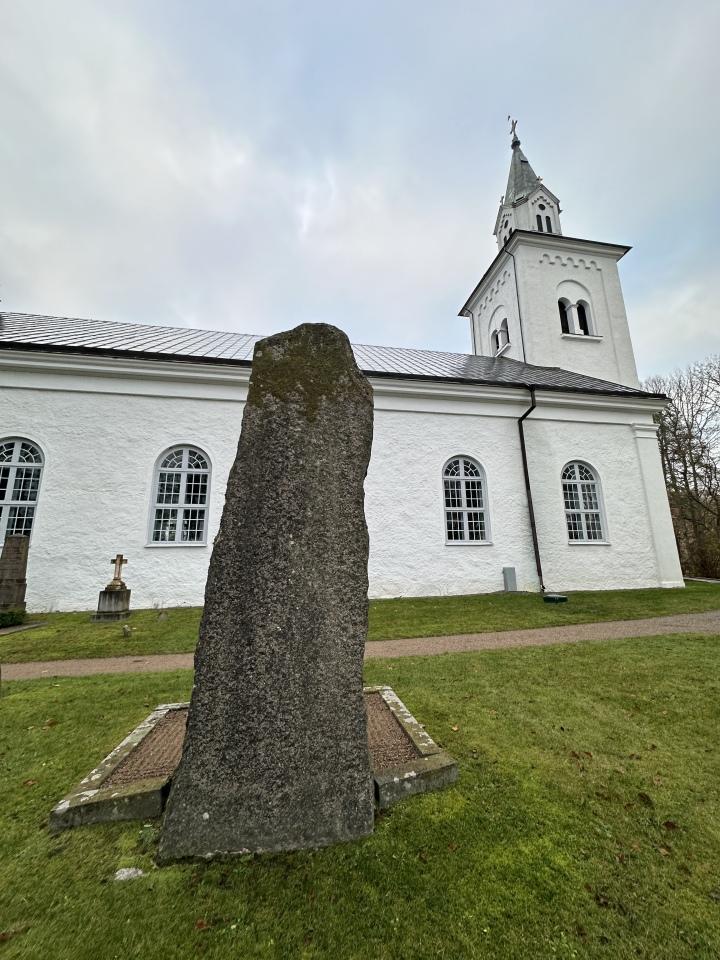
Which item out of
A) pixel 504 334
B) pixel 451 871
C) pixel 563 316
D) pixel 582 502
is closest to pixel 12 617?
pixel 451 871

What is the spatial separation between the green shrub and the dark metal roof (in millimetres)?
6162

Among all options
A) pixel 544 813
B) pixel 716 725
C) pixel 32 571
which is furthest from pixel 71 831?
pixel 32 571

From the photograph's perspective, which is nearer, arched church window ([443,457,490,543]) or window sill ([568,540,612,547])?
arched church window ([443,457,490,543])

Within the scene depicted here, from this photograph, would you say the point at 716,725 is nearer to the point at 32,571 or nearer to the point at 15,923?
the point at 15,923

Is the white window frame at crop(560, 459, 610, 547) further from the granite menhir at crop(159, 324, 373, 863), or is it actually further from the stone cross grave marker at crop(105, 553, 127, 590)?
the granite menhir at crop(159, 324, 373, 863)

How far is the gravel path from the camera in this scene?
216 inches

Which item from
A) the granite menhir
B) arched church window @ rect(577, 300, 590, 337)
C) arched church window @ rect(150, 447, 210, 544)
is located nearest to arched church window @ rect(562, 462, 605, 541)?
arched church window @ rect(577, 300, 590, 337)

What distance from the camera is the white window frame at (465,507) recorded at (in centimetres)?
1210

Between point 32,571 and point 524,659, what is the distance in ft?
→ 34.3

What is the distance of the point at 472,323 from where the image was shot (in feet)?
74.8

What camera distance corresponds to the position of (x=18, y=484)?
10195mm

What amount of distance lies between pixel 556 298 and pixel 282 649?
19942 millimetres

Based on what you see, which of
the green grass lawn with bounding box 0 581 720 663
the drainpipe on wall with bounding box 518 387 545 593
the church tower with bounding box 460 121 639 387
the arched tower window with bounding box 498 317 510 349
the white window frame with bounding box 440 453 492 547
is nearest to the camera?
the green grass lawn with bounding box 0 581 720 663

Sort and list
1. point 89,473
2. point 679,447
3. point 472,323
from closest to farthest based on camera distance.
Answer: point 89,473
point 679,447
point 472,323
